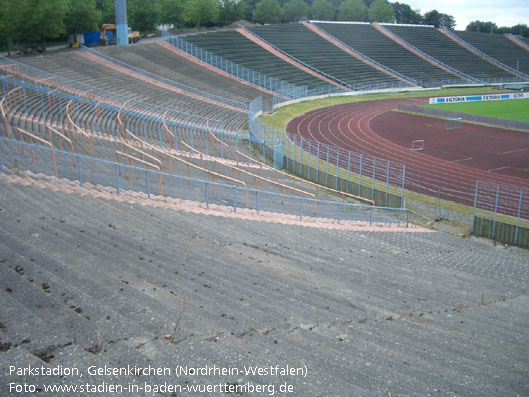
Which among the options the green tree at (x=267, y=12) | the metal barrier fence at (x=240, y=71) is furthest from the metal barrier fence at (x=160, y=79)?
the green tree at (x=267, y=12)

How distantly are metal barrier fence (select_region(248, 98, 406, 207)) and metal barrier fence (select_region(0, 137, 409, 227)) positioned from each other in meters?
3.17

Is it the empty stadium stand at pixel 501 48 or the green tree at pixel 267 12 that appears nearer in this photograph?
the empty stadium stand at pixel 501 48

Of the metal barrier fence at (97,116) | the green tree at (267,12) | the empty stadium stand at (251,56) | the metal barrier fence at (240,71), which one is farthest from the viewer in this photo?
the green tree at (267,12)

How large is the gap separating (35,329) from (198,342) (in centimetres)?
211

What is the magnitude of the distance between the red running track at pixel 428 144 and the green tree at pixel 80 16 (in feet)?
103

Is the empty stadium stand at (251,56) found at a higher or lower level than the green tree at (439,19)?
lower

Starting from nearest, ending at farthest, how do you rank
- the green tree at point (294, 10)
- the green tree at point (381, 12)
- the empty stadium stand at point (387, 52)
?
the empty stadium stand at point (387, 52)
the green tree at point (294, 10)
the green tree at point (381, 12)

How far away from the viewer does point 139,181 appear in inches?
594

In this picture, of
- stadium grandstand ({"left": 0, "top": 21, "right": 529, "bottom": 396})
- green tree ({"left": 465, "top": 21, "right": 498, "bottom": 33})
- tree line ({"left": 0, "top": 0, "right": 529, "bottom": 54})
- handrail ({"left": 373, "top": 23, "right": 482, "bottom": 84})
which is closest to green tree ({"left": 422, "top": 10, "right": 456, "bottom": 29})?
tree line ({"left": 0, "top": 0, "right": 529, "bottom": 54})

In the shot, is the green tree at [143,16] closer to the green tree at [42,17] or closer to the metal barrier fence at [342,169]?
the green tree at [42,17]

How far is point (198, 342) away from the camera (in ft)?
22.4

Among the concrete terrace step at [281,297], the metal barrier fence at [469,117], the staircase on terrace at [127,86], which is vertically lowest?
the metal barrier fence at [469,117]

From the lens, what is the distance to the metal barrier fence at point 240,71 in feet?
182

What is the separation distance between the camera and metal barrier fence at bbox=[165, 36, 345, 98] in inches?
2190
